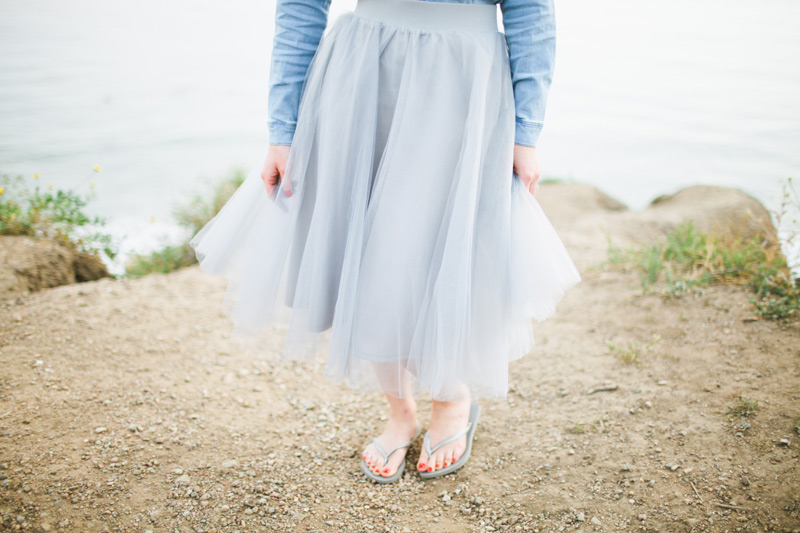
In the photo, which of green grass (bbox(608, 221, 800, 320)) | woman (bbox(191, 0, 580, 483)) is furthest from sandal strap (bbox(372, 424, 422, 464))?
green grass (bbox(608, 221, 800, 320))

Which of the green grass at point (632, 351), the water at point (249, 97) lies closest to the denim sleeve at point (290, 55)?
the green grass at point (632, 351)

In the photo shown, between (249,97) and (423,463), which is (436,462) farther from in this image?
(249,97)

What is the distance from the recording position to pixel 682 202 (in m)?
4.14

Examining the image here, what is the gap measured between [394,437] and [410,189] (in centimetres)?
85

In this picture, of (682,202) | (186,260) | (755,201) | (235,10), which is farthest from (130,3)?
(755,201)

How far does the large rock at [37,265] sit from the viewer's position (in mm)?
2506

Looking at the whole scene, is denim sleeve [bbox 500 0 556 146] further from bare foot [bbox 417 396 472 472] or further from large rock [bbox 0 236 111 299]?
large rock [bbox 0 236 111 299]

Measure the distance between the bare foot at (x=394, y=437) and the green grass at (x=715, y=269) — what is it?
1481 mm

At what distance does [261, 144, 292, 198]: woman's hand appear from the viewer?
1.36 meters

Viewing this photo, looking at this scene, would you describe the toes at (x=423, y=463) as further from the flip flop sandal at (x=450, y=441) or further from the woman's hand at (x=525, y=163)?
the woman's hand at (x=525, y=163)

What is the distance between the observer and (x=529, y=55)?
1226 millimetres

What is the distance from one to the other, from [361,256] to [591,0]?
8155 millimetres

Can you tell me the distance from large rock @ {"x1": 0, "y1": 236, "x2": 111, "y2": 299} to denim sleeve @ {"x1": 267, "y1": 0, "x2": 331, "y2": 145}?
1.95 meters

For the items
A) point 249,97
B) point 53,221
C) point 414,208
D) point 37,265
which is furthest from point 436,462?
point 249,97
